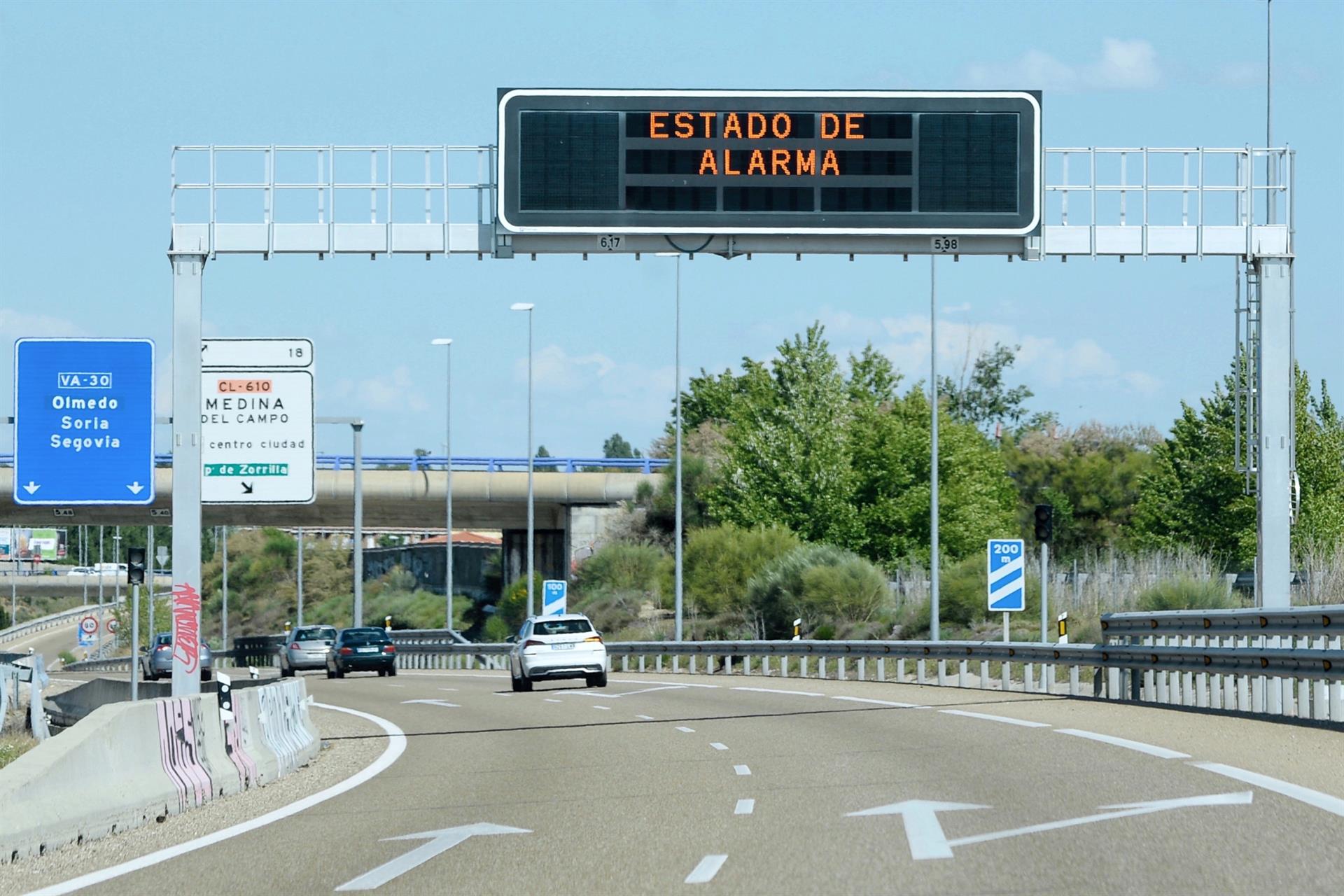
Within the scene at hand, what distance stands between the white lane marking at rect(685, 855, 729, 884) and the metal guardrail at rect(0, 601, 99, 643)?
144 m

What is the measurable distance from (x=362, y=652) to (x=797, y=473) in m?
26.0

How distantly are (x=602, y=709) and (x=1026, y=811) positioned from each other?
1613cm

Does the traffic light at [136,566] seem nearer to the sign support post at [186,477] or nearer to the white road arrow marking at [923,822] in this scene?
the sign support post at [186,477]

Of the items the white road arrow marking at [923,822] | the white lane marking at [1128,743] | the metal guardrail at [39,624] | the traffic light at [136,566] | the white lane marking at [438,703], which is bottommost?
the metal guardrail at [39,624]

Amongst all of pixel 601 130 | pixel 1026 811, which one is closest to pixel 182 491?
pixel 601 130

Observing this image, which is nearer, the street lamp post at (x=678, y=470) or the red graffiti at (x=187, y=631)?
the red graffiti at (x=187, y=631)

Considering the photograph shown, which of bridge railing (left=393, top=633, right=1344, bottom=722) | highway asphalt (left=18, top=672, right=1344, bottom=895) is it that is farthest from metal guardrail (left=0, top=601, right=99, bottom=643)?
highway asphalt (left=18, top=672, right=1344, bottom=895)

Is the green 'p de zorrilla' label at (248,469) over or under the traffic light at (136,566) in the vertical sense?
over

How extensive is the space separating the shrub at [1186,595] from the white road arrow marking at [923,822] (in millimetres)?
25630

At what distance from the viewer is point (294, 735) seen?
19.6 metres

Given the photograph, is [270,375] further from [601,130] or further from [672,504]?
[672,504]

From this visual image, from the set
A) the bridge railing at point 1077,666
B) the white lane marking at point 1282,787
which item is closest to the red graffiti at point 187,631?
the bridge railing at point 1077,666

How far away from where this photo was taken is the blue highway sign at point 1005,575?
32.8 meters

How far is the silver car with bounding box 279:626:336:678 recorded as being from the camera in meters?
54.1
